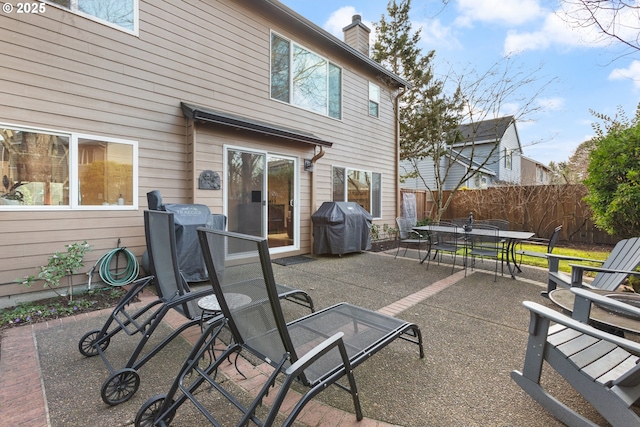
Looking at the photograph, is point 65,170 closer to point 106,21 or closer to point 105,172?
point 105,172

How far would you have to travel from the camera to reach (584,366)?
168cm

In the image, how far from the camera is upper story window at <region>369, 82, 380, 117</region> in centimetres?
911

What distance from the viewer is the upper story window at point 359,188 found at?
26.2 ft

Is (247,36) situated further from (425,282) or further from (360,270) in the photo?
(425,282)

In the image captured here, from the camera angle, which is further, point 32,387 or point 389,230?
point 389,230

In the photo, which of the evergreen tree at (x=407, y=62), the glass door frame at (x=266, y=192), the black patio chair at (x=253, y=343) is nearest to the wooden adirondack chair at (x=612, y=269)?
the black patio chair at (x=253, y=343)

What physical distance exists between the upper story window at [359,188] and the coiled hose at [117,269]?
192 inches

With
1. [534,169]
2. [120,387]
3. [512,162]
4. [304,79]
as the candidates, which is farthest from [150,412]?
[534,169]

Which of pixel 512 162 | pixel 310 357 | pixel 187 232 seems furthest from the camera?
pixel 512 162

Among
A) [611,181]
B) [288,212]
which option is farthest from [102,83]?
[611,181]

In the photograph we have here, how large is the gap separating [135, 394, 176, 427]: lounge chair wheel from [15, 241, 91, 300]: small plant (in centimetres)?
285

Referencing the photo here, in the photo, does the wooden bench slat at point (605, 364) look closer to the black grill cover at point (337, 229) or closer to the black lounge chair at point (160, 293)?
the black lounge chair at point (160, 293)

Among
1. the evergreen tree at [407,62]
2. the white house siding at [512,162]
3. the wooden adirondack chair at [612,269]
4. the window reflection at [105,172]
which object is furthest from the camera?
the white house siding at [512,162]

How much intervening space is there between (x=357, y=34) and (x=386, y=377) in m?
10.1
